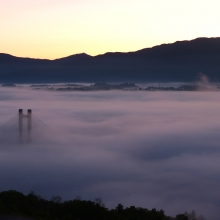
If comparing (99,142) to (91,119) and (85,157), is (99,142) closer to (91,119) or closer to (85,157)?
(85,157)

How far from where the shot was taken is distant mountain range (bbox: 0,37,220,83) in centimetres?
15175

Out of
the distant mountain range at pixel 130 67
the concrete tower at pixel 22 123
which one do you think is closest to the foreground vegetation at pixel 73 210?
the concrete tower at pixel 22 123

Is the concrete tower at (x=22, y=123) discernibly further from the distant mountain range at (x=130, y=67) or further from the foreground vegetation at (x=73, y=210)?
the distant mountain range at (x=130, y=67)

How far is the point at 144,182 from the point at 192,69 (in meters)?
123

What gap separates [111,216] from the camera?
961 cm

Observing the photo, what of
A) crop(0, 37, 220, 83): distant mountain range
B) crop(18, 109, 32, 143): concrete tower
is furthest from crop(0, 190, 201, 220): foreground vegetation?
crop(0, 37, 220, 83): distant mountain range

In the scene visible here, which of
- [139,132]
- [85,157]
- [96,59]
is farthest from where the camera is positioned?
[96,59]

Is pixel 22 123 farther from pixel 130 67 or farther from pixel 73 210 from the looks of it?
pixel 130 67

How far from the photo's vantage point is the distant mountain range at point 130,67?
15175cm

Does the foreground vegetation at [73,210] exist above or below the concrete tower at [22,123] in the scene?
above

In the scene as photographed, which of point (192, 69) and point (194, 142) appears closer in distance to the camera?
point (194, 142)

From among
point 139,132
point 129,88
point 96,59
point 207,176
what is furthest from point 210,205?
point 96,59

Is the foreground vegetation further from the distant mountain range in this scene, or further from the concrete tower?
the distant mountain range

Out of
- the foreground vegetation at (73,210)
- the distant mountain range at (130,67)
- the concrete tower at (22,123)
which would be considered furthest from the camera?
the distant mountain range at (130,67)
